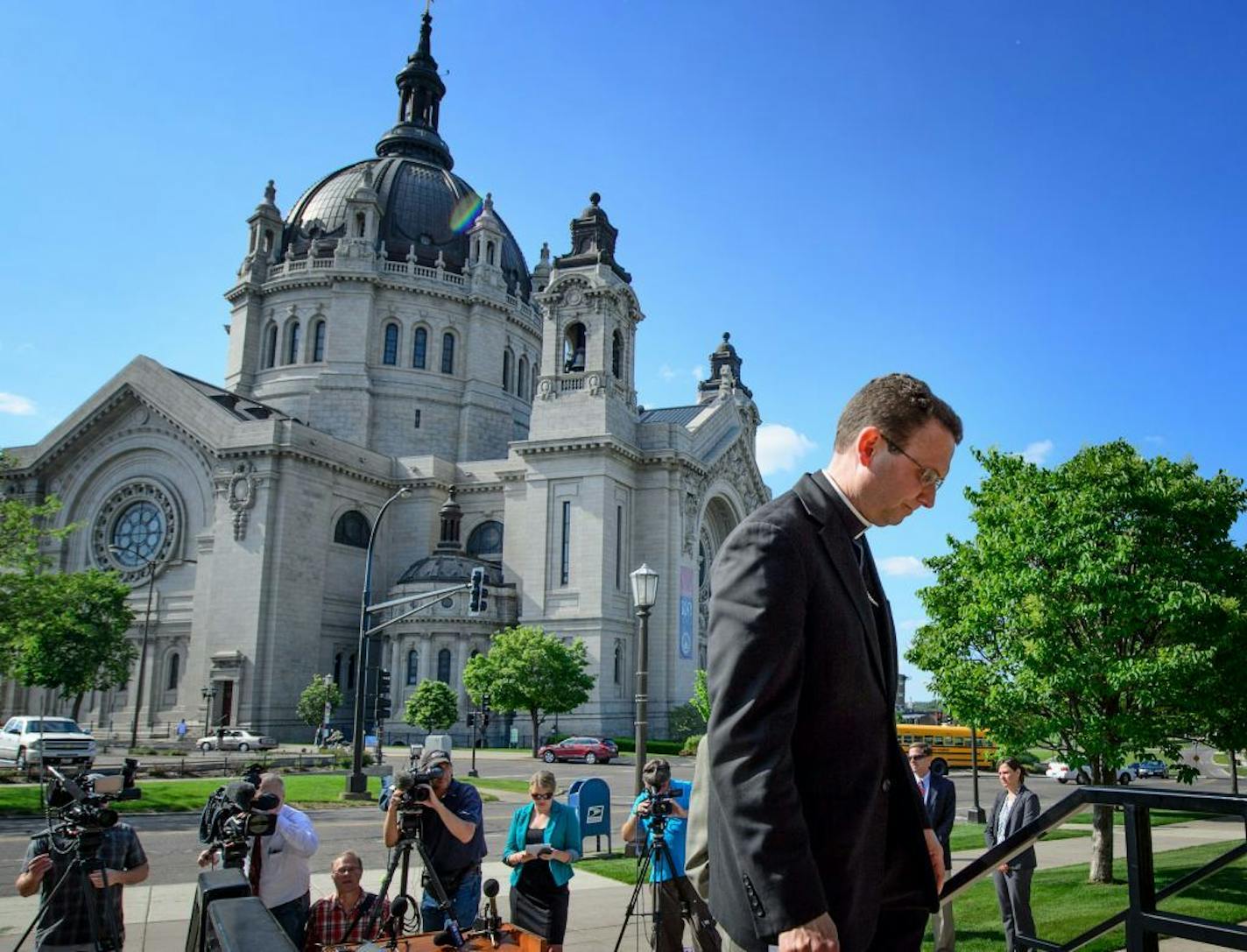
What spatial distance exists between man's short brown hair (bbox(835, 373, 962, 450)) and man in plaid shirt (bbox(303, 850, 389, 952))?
5799 mm

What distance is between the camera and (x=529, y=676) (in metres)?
46.5

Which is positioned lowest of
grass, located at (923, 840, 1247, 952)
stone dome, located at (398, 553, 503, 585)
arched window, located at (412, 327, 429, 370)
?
grass, located at (923, 840, 1247, 952)

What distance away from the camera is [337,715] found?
5566 centimetres

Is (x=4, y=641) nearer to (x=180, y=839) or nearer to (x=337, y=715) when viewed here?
(x=180, y=839)

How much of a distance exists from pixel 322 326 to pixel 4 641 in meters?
42.5

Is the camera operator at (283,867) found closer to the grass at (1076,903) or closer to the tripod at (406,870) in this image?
the tripod at (406,870)

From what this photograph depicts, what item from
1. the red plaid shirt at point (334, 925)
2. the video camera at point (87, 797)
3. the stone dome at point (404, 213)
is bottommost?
the red plaid shirt at point (334, 925)

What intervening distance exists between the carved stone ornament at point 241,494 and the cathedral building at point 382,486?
130 millimetres

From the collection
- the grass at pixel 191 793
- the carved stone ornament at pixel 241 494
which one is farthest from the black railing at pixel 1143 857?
the carved stone ornament at pixel 241 494

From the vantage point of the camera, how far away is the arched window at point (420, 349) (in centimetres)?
6875

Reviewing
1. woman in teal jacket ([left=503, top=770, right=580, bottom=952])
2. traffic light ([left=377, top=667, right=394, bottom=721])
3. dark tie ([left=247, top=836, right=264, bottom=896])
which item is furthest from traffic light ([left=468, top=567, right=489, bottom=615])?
dark tie ([left=247, top=836, right=264, bottom=896])

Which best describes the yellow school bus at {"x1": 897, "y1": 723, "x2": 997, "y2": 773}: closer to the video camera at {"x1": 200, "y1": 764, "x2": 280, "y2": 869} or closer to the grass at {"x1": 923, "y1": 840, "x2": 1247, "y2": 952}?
the grass at {"x1": 923, "y1": 840, "x2": 1247, "y2": 952}

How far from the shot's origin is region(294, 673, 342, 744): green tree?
49.2 meters

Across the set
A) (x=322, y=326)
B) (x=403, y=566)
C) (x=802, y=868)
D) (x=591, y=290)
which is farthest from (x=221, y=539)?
(x=802, y=868)
